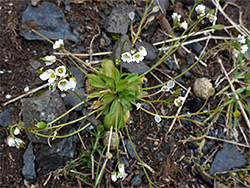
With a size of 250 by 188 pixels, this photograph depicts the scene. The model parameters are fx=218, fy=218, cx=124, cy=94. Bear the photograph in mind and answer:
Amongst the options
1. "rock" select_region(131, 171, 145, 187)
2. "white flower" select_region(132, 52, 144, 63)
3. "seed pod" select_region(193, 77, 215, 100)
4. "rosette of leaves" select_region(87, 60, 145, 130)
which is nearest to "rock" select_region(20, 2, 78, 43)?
"rosette of leaves" select_region(87, 60, 145, 130)

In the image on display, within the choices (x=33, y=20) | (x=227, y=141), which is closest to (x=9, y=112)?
(x=33, y=20)

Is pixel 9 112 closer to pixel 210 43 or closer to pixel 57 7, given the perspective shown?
pixel 57 7

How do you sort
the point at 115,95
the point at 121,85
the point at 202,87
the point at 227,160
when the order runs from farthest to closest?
1. the point at 202,87
2. the point at 227,160
3. the point at 115,95
4. the point at 121,85

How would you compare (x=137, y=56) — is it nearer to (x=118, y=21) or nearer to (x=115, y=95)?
(x=115, y=95)

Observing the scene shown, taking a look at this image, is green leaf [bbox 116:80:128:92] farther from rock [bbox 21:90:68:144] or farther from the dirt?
rock [bbox 21:90:68:144]

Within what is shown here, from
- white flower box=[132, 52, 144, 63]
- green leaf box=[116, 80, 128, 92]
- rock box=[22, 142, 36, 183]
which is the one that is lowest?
rock box=[22, 142, 36, 183]

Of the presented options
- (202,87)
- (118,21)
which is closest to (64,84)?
(118,21)
